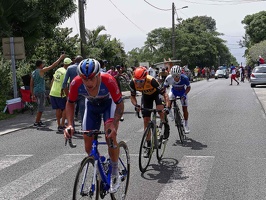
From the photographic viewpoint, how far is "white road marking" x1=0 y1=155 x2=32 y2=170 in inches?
294

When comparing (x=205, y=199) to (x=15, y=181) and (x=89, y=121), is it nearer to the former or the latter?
(x=89, y=121)

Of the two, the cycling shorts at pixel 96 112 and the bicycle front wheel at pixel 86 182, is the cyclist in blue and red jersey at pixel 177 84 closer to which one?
the cycling shorts at pixel 96 112

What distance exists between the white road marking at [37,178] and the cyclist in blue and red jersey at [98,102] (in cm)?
149

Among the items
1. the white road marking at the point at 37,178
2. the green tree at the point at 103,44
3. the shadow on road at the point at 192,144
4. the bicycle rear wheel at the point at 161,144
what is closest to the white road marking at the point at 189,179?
the bicycle rear wheel at the point at 161,144

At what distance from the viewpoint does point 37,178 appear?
6.50 meters

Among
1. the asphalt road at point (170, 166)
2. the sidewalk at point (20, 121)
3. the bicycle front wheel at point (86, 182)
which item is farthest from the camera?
the sidewalk at point (20, 121)

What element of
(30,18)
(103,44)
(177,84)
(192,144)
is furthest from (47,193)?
(103,44)

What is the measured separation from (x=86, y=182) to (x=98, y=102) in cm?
111

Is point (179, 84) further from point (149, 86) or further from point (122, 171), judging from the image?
point (122, 171)

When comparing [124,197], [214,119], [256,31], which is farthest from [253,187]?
[256,31]

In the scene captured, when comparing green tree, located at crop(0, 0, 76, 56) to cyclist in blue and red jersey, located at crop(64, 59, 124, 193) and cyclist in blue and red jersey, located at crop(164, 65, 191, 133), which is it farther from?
cyclist in blue and red jersey, located at crop(64, 59, 124, 193)

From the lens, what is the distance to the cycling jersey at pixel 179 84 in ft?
31.3

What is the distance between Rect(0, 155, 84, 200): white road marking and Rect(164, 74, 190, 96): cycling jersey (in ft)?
9.38

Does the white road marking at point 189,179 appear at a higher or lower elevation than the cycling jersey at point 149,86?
lower
